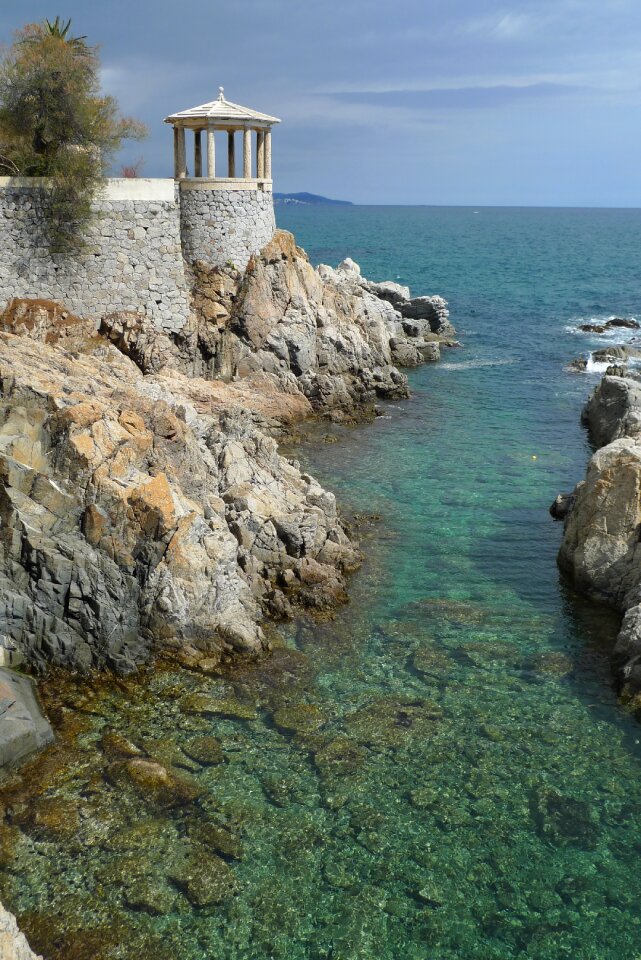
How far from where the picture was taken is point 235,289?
34.6m

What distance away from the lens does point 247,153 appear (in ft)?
115

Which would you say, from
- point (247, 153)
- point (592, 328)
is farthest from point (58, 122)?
point (592, 328)

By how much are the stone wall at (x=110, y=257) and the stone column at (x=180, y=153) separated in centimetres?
214

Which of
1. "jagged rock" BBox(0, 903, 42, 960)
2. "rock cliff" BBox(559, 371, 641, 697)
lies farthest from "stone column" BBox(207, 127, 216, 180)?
"jagged rock" BBox(0, 903, 42, 960)

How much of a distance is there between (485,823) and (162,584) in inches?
301

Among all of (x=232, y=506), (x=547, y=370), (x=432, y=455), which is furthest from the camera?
(x=547, y=370)

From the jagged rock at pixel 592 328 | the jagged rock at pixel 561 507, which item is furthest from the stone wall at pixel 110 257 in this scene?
the jagged rock at pixel 592 328

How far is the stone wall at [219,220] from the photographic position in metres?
34.2

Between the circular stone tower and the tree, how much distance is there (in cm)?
389

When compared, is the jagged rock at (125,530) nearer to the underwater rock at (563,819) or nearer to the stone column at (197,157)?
the underwater rock at (563,819)

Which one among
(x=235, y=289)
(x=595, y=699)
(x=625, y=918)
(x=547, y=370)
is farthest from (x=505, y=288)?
(x=625, y=918)

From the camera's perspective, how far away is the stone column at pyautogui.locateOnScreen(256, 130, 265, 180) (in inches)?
1405

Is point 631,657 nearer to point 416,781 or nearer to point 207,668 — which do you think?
point 416,781

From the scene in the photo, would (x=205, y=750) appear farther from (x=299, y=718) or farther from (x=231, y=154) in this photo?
(x=231, y=154)
